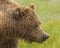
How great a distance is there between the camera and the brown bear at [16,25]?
6.65 meters

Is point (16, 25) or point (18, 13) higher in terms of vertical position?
point (18, 13)

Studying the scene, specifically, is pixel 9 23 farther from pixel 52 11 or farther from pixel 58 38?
pixel 52 11

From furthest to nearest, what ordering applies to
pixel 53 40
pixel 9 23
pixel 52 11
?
pixel 52 11 < pixel 53 40 < pixel 9 23

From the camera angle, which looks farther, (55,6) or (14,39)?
(55,6)

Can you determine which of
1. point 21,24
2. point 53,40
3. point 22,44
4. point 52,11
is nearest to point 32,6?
point 21,24

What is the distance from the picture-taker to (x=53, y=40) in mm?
8484

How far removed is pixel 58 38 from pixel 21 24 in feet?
7.04

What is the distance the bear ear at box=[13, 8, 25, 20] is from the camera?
659 cm

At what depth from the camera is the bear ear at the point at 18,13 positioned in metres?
6.59

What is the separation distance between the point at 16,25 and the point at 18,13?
10.4 inches

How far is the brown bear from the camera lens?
665 cm

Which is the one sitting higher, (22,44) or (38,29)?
(38,29)

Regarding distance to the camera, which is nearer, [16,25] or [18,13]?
[18,13]

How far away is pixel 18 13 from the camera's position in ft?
21.6
